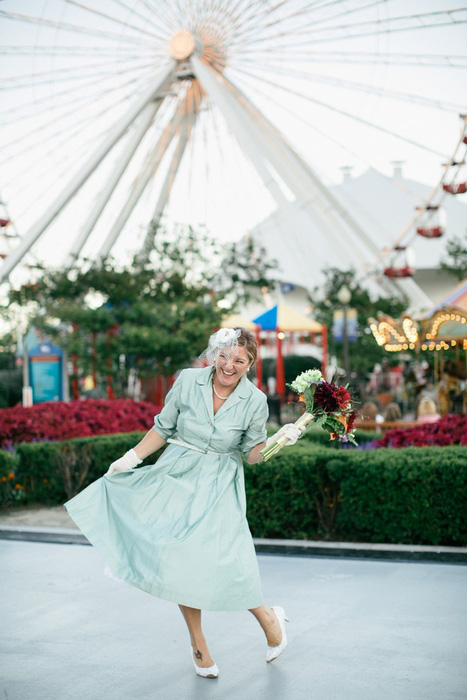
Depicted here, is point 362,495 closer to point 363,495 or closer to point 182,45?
point 363,495

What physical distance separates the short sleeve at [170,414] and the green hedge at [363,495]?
290 cm

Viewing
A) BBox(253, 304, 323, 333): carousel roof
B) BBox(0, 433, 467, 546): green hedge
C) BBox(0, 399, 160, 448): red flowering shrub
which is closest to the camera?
BBox(0, 433, 467, 546): green hedge

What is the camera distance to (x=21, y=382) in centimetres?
3031

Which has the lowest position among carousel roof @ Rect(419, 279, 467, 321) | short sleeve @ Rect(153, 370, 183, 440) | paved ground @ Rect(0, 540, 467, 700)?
paved ground @ Rect(0, 540, 467, 700)

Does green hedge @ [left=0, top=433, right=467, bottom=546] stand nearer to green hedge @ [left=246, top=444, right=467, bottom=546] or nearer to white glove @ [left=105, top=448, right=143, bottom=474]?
green hedge @ [left=246, top=444, right=467, bottom=546]

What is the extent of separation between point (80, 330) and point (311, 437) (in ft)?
33.9

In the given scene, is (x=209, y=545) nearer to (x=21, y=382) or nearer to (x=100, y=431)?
(x=100, y=431)

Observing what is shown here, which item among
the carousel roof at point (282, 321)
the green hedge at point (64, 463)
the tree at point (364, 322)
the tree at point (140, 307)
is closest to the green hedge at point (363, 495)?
the green hedge at point (64, 463)

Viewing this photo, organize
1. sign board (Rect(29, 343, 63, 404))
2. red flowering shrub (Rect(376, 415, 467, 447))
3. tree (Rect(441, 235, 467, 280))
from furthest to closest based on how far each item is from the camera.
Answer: tree (Rect(441, 235, 467, 280))
sign board (Rect(29, 343, 63, 404))
red flowering shrub (Rect(376, 415, 467, 447))

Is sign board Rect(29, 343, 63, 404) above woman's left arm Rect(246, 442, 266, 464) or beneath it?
above

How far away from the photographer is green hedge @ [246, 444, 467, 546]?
6.41m

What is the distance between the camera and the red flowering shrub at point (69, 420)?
9.83 meters

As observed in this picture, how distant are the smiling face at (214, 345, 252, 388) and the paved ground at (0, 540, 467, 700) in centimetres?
134

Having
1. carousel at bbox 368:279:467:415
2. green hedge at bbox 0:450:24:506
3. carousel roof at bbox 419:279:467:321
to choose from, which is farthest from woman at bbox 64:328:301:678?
carousel roof at bbox 419:279:467:321
